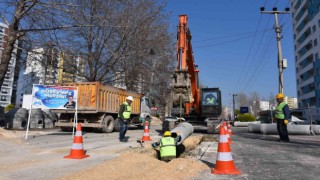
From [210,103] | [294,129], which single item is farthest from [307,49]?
[210,103]

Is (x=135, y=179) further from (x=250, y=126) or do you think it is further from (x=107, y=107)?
(x=250, y=126)

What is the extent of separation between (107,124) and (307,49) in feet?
207

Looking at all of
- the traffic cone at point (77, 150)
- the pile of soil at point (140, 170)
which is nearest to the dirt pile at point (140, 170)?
the pile of soil at point (140, 170)

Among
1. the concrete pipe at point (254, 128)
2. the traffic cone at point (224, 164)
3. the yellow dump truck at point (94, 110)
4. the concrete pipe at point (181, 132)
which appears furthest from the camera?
the concrete pipe at point (254, 128)

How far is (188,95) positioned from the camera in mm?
13211

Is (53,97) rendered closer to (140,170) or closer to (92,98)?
(92,98)

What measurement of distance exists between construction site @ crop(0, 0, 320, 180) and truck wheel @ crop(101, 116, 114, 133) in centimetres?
5

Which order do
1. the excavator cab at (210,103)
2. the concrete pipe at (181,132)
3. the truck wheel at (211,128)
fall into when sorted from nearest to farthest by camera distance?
the concrete pipe at (181,132), the truck wheel at (211,128), the excavator cab at (210,103)

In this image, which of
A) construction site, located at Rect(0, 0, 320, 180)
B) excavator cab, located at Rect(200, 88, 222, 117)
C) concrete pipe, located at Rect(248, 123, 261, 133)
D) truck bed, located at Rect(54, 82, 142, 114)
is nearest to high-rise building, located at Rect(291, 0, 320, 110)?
construction site, located at Rect(0, 0, 320, 180)

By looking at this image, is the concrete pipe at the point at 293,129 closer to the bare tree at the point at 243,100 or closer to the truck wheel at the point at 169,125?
the truck wheel at the point at 169,125

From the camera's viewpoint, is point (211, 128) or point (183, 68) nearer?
point (183, 68)

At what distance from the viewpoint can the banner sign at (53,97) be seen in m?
12.4

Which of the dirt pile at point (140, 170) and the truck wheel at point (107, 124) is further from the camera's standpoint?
the truck wheel at point (107, 124)

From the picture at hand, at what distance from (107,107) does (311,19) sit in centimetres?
5887
